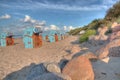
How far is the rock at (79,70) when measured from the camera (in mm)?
5094

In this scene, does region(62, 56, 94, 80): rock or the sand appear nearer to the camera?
region(62, 56, 94, 80): rock

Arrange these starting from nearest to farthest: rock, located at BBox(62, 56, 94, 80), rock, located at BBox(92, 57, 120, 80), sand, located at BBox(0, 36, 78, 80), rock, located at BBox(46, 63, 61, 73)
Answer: rock, located at BBox(62, 56, 94, 80)
rock, located at BBox(46, 63, 61, 73)
rock, located at BBox(92, 57, 120, 80)
sand, located at BBox(0, 36, 78, 80)

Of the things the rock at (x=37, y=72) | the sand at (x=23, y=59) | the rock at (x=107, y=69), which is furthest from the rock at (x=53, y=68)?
the sand at (x=23, y=59)

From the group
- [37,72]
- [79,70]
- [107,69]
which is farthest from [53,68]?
[107,69]

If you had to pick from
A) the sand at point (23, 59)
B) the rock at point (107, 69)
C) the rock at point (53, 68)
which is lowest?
the sand at point (23, 59)

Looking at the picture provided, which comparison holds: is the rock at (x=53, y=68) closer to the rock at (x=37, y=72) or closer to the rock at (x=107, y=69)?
the rock at (x=37, y=72)

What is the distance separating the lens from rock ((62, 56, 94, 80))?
5.09 meters

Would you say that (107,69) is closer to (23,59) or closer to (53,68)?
(53,68)

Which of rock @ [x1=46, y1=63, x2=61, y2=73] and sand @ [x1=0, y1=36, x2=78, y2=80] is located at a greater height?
rock @ [x1=46, y1=63, x2=61, y2=73]

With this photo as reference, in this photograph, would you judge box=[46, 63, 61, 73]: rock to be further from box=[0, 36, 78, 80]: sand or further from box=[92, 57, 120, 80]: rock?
box=[0, 36, 78, 80]: sand

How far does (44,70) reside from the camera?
215 inches

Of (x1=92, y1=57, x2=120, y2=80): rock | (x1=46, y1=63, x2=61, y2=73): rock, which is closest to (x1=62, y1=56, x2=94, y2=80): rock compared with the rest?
(x1=46, y1=63, x2=61, y2=73): rock

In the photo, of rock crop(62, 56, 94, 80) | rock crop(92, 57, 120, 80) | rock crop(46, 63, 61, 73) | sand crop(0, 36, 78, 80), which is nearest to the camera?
rock crop(62, 56, 94, 80)

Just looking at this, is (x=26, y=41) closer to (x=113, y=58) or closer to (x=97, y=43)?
(x=97, y=43)
